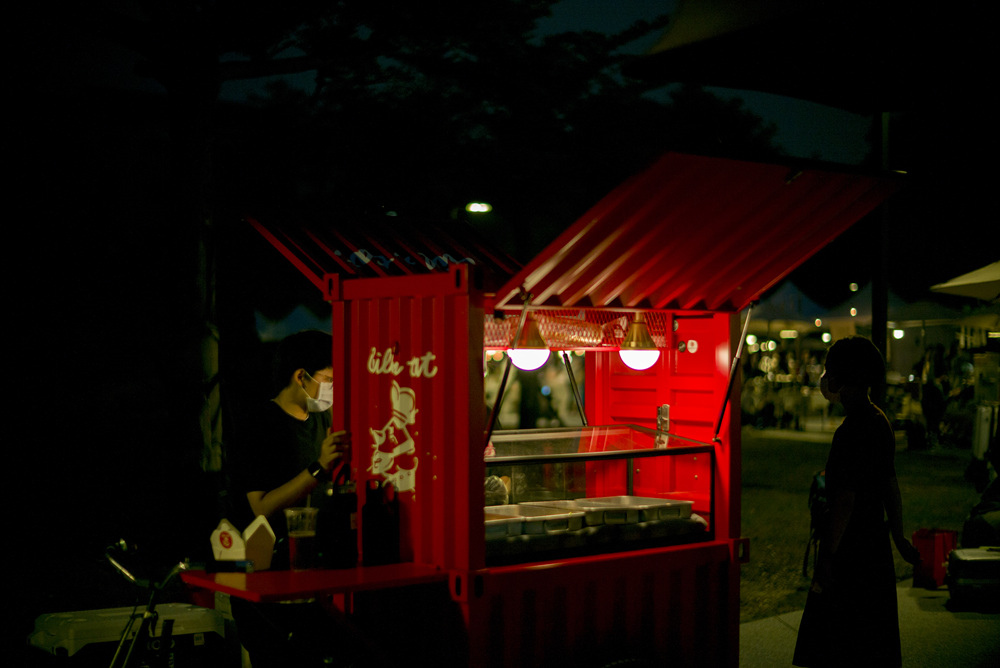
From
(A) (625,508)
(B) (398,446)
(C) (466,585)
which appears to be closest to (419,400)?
(B) (398,446)

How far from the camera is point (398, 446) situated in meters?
4.26

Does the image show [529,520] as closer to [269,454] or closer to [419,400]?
[419,400]

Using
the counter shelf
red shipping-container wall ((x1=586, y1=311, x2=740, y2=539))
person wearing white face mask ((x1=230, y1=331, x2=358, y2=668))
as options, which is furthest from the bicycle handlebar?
red shipping-container wall ((x1=586, y1=311, x2=740, y2=539))

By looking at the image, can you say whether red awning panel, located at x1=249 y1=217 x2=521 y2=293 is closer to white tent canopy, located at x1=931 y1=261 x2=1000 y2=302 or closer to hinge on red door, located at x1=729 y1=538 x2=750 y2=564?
hinge on red door, located at x1=729 y1=538 x2=750 y2=564

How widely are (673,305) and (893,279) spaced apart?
25357 mm

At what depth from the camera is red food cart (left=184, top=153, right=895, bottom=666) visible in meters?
3.96

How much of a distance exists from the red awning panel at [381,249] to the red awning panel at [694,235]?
16.2 inches

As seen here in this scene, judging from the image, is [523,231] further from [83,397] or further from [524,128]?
[83,397]

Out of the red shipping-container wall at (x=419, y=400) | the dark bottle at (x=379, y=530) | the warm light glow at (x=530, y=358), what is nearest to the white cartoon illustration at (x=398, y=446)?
the red shipping-container wall at (x=419, y=400)

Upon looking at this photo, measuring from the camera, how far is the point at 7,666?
613 cm

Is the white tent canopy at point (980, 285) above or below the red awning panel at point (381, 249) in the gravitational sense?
Answer: above

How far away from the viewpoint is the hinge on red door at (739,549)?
493cm

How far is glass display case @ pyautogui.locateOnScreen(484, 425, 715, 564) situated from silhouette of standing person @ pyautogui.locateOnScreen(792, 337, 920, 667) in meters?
0.89

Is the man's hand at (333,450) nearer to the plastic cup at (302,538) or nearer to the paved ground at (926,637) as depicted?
the plastic cup at (302,538)
